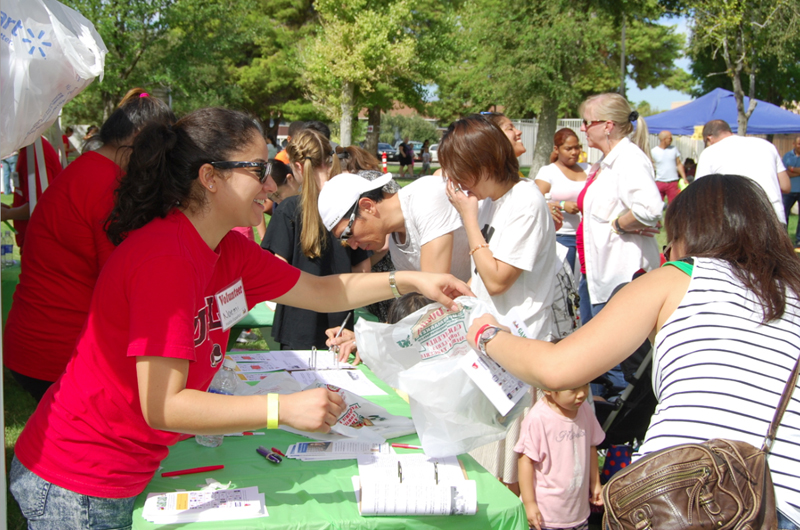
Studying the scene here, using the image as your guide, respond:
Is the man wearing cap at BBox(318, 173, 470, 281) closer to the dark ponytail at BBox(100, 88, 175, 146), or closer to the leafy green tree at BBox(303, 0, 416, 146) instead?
the dark ponytail at BBox(100, 88, 175, 146)

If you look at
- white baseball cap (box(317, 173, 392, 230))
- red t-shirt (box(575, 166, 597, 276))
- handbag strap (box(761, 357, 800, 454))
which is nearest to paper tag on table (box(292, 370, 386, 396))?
white baseball cap (box(317, 173, 392, 230))

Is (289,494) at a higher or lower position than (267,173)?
lower

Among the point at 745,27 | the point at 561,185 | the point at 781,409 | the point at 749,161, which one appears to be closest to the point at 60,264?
the point at 781,409

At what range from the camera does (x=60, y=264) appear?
7.33 ft

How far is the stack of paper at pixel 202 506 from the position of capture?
4.94 feet

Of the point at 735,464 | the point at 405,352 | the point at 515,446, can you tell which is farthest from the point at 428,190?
the point at 735,464

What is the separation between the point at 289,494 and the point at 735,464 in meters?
1.08

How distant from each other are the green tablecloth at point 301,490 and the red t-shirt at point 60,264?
74 centimetres

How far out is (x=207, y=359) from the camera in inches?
61.7

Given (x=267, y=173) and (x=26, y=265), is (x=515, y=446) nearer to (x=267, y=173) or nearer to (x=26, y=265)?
(x=267, y=173)

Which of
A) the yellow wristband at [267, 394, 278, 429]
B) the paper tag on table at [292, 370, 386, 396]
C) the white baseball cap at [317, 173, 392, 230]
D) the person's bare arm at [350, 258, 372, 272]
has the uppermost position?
the white baseball cap at [317, 173, 392, 230]

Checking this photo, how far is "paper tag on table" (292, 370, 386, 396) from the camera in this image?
8.10ft

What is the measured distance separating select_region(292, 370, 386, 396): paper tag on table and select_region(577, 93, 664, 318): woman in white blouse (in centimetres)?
187

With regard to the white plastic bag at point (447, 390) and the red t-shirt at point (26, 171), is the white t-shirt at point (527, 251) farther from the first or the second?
the red t-shirt at point (26, 171)
